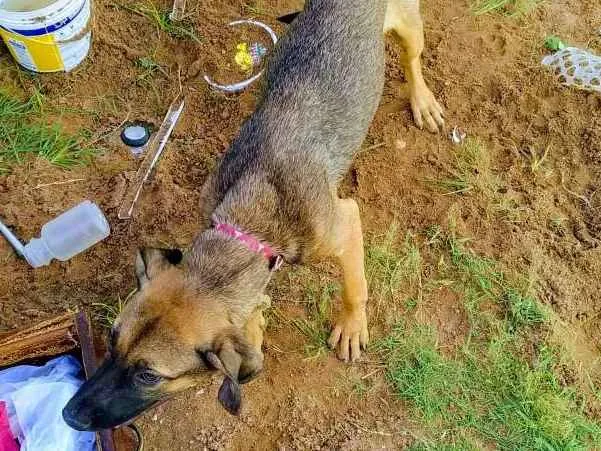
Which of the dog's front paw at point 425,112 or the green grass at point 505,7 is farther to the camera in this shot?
the green grass at point 505,7

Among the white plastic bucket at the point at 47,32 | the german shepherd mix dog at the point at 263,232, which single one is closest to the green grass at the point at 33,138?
the white plastic bucket at the point at 47,32

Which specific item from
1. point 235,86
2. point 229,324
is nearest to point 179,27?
point 235,86

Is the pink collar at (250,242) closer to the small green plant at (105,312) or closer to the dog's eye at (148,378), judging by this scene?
the dog's eye at (148,378)

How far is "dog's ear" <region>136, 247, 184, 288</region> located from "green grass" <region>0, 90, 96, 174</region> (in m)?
2.04

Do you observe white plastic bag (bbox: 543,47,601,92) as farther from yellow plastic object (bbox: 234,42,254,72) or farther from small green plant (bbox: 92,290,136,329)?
small green plant (bbox: 92,290,136,329)

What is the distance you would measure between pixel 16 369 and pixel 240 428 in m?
1.42

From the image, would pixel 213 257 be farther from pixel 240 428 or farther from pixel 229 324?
pixel 240 428

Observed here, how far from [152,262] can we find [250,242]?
0.51 meters

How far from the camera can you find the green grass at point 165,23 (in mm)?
5781

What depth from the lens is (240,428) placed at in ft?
14.5

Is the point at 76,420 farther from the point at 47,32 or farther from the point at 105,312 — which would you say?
the point at 47,32

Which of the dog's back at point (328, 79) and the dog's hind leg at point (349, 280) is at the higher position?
the dog's back at point (328, 79)

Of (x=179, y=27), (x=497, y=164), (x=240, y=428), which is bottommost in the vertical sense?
(x=240, y=428)

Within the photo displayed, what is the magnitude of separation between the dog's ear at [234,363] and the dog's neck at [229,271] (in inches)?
6.0
